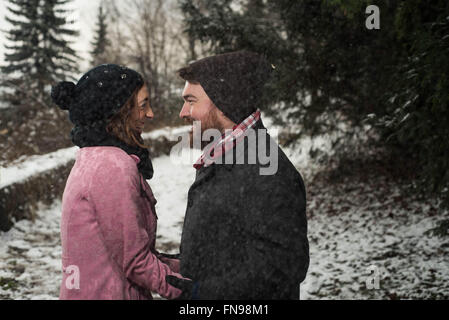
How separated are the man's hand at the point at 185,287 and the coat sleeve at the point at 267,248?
36 millimetres

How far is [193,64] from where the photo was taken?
1879mm

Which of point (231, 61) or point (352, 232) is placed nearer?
point (231, 61)

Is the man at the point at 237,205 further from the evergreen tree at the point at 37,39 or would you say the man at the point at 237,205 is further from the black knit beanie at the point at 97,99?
the evergreen tree at the point at 37,39

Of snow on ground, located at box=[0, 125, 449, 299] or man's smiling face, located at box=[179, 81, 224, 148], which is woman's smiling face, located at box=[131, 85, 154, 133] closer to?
man's smiling face, located at box=[179, 81, 224, 148]

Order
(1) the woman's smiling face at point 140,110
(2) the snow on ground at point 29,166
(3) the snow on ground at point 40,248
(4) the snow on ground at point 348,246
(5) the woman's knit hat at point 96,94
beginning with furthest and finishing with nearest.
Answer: (2) the snow on ground at point 29,166
(4) the snow on ground at point 348,246
(3) the snow on ground at point 40,248
(1) the woman's smiling face at point 140,110
(5) the woman's knit hat at point 96,94

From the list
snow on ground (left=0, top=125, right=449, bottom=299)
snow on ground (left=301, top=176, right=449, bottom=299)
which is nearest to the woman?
snow on ground (left=0, top=125, right=449, bottom=299)

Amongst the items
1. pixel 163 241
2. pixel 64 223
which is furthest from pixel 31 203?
pixel 64 223

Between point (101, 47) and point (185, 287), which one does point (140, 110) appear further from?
point (101, 47)

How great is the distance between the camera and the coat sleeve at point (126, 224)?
5.44 feet

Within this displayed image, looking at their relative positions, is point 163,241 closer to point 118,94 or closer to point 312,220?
point 312,220

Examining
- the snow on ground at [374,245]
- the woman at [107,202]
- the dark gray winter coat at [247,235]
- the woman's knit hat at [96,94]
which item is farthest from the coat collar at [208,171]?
the snow on ground at [374,245]

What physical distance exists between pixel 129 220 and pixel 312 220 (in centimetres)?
705

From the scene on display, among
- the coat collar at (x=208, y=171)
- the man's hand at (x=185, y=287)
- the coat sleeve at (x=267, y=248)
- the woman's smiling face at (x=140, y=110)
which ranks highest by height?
the woman's smiling face at (x=140, y=110)

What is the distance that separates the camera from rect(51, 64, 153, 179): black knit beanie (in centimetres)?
173
